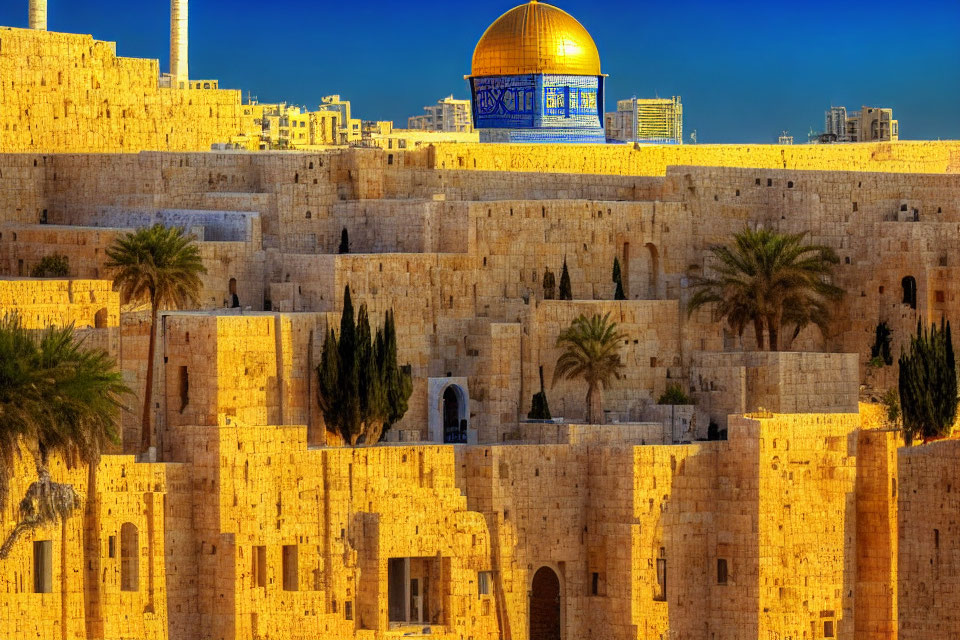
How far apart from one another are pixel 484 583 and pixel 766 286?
30.7 ft

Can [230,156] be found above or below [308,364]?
above

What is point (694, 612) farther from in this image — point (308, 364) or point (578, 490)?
point (308, 364)

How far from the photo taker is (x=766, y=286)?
65062 mm

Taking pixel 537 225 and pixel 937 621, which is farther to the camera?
pixel 537 225

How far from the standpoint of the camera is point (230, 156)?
2650 inches

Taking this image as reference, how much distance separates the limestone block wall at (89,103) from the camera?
Answer: 229ft

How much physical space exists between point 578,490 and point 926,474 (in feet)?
23.3

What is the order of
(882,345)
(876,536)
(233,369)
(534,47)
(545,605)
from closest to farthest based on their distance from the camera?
1. (233,369)
2. (876,536)
3. (545,605)
4. (882,345)
5. (534,47)

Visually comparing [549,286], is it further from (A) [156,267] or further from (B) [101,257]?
(B) [101,257]

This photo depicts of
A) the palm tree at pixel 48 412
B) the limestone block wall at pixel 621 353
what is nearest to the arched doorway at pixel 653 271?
the limestone block wall at pixel 621 353

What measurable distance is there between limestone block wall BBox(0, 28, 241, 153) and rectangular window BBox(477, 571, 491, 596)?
1595cm

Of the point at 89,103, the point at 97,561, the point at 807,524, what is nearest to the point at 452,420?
the point at 807,524

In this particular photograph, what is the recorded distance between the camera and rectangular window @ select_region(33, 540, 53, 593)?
56719 mm

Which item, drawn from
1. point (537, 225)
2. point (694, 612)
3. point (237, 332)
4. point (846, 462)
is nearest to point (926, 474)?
point (846, 462)
